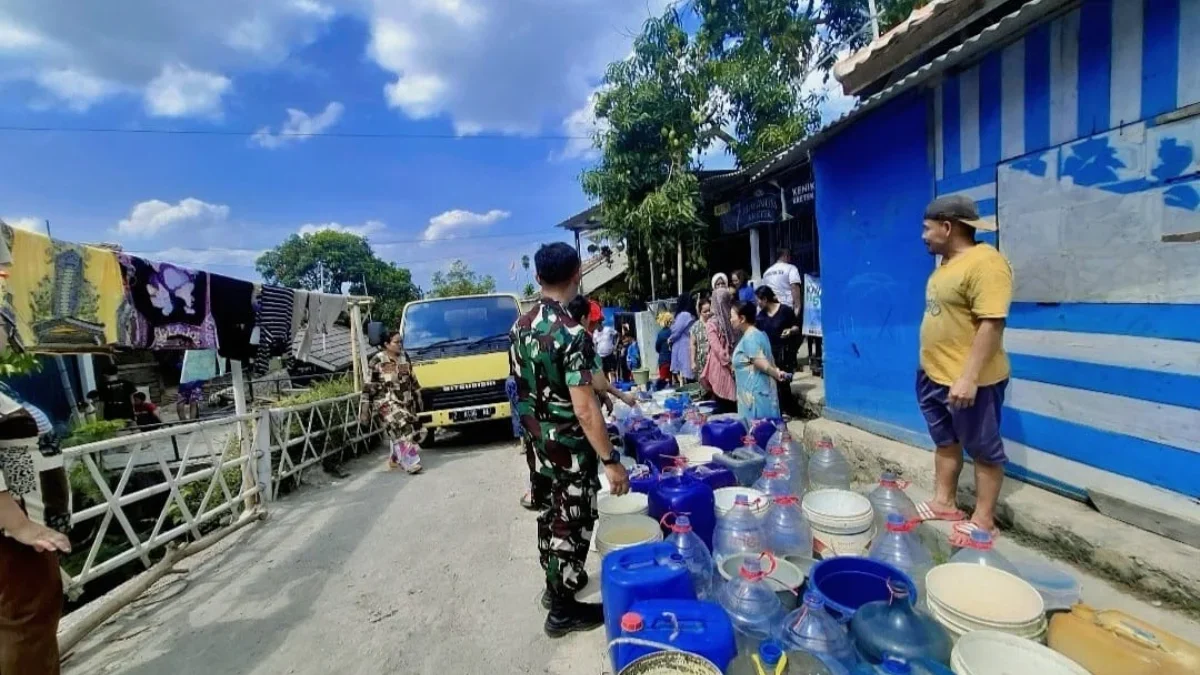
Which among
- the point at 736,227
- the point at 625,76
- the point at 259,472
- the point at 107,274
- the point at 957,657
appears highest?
the point at 625,76

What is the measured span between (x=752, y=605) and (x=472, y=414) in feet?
18.2

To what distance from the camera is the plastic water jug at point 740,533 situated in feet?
7.94

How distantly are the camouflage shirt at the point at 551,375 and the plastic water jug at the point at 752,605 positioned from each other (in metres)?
0.91

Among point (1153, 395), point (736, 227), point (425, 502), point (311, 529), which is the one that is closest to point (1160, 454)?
point (1153, 395)

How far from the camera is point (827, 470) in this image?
10.8 feet

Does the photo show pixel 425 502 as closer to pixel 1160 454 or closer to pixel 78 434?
pixel 1160 454

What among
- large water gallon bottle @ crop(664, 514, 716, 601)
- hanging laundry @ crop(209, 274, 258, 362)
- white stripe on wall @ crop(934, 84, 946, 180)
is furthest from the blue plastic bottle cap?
hanging laundry @ crop(209, 274, 258, 362)

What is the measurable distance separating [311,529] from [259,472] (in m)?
1.05

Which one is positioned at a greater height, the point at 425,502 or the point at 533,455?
the point at 533,455

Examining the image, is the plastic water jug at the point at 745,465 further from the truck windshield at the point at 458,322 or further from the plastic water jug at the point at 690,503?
the truck windshield at the point at 458,322

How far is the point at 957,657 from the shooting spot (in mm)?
1368

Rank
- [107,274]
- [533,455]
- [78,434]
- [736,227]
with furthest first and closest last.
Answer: [736,227]
[78,434]
[107,274]
[533,455]

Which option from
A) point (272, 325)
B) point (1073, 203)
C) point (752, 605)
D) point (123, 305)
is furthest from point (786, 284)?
point (123, 305)

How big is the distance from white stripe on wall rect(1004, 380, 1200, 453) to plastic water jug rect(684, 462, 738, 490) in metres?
1.73
